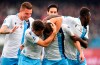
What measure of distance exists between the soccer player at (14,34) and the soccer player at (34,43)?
1.95ft

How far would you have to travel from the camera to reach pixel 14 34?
8.23 metres

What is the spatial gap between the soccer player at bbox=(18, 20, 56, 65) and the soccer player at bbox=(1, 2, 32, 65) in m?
0.59

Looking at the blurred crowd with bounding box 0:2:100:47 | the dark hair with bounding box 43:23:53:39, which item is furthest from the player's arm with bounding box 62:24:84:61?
the blurred crowd with bounding box 0:2:100:47

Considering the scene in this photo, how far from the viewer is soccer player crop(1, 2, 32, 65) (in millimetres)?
8102

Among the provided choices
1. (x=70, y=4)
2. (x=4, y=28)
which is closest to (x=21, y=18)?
(x=4, y=28)

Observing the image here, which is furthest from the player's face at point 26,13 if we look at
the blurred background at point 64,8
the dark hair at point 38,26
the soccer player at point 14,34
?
the blurred background at point 64,8

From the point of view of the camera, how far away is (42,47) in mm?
7707

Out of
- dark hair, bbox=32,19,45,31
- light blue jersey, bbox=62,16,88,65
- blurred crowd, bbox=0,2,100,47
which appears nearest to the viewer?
dark hair, bbox=32,19,45,31

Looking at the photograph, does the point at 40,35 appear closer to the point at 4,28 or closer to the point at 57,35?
the point at 57,35

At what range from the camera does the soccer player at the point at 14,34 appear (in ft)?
26.6

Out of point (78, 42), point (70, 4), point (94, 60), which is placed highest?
point (70, 4)

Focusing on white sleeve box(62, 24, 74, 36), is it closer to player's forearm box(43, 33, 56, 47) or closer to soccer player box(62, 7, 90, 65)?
soccer player box(62, 7, 90, 65)

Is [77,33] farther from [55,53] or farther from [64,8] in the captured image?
[64,8]

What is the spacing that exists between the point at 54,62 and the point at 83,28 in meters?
1.01
